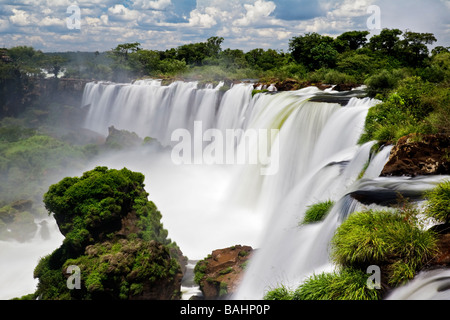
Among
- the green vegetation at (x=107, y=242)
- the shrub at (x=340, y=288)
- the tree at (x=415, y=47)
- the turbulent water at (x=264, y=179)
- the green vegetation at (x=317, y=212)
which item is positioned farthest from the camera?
the tree at (x=415, y=47)

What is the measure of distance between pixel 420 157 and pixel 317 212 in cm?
293

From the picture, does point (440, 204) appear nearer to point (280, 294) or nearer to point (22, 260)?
point (280, 294)

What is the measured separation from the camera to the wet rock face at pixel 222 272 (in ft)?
33.9

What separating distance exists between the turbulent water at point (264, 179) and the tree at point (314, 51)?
32.6 feet

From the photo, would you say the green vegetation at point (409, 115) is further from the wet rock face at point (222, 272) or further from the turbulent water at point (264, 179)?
the wet rock face at point (222, 272)

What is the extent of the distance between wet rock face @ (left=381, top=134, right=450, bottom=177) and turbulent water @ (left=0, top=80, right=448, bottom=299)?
1.33 feet

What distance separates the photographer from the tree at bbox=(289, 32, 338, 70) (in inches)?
1246

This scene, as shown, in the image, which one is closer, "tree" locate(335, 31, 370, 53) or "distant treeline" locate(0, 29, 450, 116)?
"distant treeline" locate(0, 29, 450, 116)

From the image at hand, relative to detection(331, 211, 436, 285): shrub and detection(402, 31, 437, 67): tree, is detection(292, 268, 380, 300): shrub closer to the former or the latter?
detection(331, 211, 436, 285): shrub

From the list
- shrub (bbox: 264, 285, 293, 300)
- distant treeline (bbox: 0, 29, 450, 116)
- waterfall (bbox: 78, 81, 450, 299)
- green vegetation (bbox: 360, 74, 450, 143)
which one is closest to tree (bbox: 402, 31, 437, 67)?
distant treeline (bbox: 0, 29, 450, 116)

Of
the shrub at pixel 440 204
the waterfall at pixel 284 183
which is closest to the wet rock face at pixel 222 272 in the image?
the waterfall at pixel 284 183
